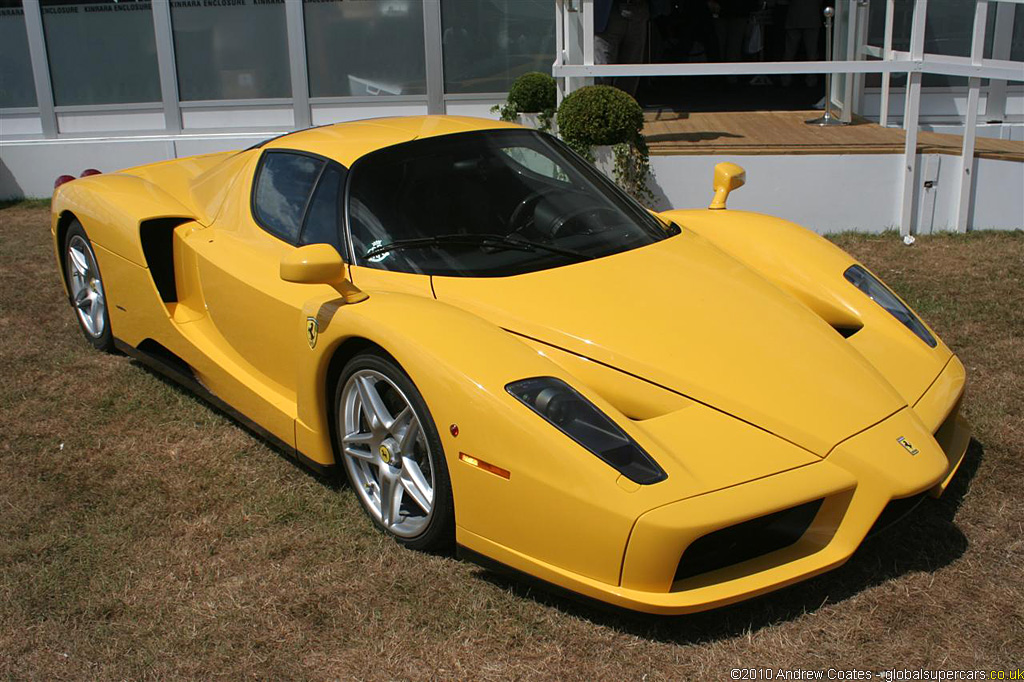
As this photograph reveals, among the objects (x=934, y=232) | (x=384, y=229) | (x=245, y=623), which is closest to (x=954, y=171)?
(x=934, y=232)

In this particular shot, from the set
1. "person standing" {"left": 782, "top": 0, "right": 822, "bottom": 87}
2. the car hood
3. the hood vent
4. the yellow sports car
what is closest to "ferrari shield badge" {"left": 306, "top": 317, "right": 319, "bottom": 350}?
the yellow sports car

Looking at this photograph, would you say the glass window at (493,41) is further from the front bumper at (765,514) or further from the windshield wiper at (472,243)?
the front bumper at (765,514)

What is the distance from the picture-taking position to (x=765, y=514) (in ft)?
8.70

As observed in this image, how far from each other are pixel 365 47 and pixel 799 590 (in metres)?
8.17

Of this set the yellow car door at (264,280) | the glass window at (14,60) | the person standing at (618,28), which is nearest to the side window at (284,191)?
the yellow car door at (264,280)

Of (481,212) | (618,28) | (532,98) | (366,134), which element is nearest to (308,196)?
(366,134)

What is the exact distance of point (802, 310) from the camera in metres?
3.64

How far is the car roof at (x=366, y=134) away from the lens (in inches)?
158

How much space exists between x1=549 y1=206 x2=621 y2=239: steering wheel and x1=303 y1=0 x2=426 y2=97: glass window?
6.34 meters

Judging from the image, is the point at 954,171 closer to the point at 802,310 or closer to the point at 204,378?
the point at 802,310

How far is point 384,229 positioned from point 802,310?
157cm

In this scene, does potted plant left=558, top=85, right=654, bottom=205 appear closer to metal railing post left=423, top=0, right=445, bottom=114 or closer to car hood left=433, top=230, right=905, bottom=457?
metal railing post left=423, top=0, right=445, bottom=114

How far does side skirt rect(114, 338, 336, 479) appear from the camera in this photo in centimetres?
370

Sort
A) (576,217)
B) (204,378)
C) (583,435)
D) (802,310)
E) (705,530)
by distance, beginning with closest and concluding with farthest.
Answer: (705,530), (583,435), (802,310), (576,217), (204,378)
